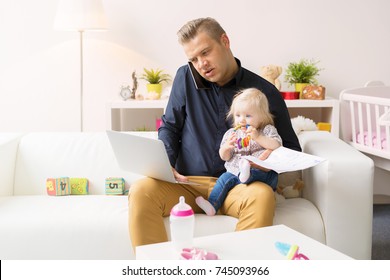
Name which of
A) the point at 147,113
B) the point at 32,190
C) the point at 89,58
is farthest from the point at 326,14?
the point at 32,190

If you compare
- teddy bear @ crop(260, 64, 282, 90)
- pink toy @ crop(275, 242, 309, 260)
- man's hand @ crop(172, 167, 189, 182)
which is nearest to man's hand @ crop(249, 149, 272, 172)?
man's hand @ crop(172, 167, 189, 182)

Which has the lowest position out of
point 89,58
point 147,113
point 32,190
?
point 32,190

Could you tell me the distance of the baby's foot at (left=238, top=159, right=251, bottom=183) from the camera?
1.95 m

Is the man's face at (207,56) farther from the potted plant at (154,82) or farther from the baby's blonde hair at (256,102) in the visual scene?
the potted plant at (154,82)

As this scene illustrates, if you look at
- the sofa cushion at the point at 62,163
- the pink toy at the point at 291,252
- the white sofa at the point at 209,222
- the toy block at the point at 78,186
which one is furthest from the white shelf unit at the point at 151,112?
the pink toy at the point at 291,252

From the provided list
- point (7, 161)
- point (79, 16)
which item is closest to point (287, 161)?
point (7, 161)

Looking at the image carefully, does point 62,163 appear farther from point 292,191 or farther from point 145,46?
point 145,46

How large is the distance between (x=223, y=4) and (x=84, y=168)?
1557 mm

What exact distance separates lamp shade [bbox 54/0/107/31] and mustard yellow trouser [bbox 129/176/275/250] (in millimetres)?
1422

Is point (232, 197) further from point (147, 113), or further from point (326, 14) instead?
point (326, 14)

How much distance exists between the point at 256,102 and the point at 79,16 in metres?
1.49

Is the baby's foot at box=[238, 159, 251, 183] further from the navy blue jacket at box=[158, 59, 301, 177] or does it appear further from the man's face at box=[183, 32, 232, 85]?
the man's face at box=[183, 32, 232, 85]
